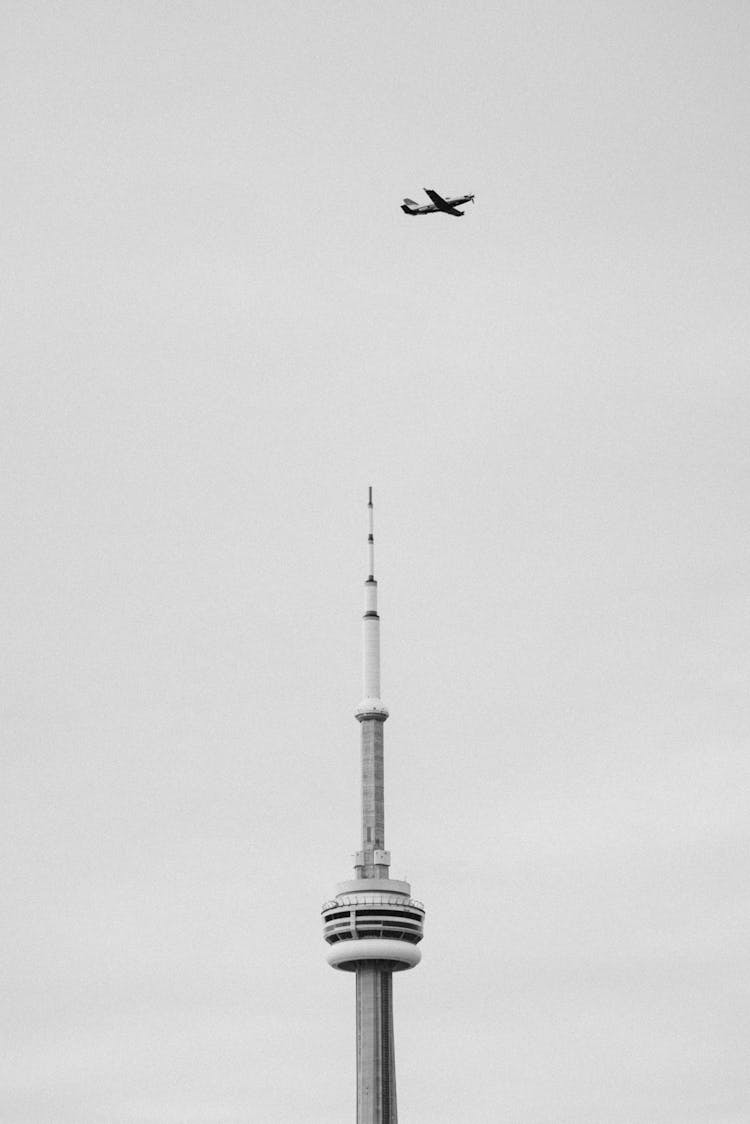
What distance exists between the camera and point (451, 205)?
189 meters
